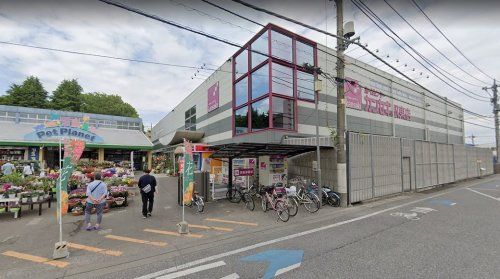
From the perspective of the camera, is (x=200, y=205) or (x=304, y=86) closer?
(x=200, y=205)

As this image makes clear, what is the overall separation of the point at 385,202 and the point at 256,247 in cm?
815

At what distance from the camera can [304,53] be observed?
1800 centimetres

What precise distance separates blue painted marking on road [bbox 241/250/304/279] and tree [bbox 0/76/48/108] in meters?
54.7

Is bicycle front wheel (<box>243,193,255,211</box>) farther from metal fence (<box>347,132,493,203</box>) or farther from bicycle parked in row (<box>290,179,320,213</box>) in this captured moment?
metal fence (<box>347,132,493,203</box>)

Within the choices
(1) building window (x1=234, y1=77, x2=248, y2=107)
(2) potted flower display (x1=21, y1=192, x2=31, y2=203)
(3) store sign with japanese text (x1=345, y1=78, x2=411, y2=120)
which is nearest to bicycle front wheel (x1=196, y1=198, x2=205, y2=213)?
(2) potted flower display (x1=21, y1=192, x2=31, y2=203)

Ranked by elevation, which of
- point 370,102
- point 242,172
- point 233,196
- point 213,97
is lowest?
point 233,196

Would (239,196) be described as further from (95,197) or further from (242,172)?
(95,197)

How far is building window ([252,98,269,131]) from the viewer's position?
653 inches

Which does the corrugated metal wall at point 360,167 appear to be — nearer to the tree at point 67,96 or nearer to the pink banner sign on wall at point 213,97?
the pink banner sign on wall at point 213,97

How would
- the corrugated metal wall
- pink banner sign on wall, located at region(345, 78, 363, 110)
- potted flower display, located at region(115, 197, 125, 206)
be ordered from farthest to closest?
pink banner sign on wall, located at region(345, 78, 363, 110), the corrugated metal wall, potted flower display, located at region(115, 197, 125, 206)

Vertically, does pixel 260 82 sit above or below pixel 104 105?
below

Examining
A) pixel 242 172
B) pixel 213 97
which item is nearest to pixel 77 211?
pixel 242 172

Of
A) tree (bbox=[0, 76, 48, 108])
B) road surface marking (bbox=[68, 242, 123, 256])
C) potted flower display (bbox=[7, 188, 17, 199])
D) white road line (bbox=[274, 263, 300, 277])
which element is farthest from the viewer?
tree (bbox=[0, 76, 48, 108])

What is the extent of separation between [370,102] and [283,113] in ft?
35.7
